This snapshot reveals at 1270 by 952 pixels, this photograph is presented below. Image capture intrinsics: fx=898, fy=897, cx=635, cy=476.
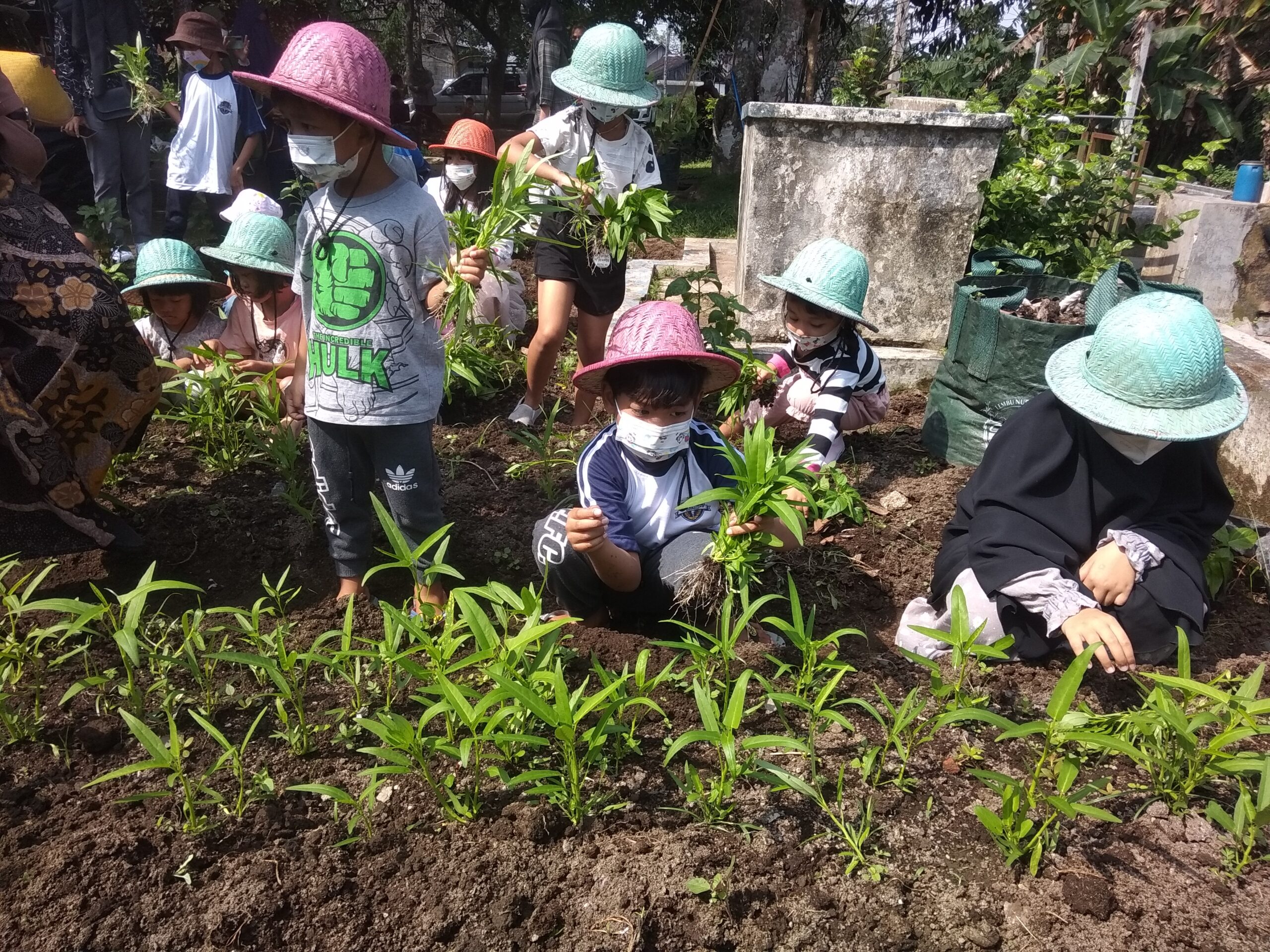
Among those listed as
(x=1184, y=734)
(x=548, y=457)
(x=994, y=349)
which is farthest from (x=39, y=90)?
(x=1184, y=734)

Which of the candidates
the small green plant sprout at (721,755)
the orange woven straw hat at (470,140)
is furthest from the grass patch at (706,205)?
the small green plant sprout at (721,755)

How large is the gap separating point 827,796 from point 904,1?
2311 cm

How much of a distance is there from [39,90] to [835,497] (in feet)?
12.5

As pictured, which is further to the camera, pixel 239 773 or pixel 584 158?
pixel 584 158

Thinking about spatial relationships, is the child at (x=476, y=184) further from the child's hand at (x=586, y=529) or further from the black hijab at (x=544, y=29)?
the black hijab at (x=544, y=29)

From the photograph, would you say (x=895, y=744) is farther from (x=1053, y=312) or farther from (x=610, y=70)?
(x=610, y=70)

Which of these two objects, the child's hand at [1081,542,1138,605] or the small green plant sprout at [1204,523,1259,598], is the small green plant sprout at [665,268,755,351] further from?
the small green plant sprout at [1204,523,1259,598]

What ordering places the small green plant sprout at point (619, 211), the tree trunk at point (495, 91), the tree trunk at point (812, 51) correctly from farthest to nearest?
the tree trunk at point (495, 91) → the tree trunk at point (812, 51) → the small green plant sprout at point (619, 211)

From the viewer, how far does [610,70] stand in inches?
139

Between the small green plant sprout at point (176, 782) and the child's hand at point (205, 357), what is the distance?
2.03 m

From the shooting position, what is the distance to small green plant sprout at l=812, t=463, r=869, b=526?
2994mm

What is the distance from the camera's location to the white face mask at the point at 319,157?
7.44ft

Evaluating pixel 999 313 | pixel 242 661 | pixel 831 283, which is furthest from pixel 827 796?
pixel 999 313

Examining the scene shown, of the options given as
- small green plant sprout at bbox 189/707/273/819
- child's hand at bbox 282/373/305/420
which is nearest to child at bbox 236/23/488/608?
small green plant sprout at bbox 189/707/273/819
